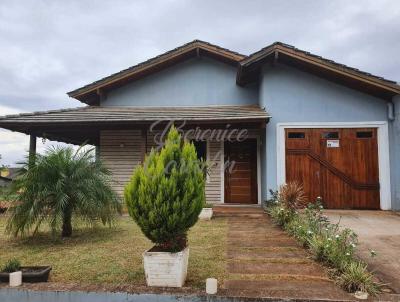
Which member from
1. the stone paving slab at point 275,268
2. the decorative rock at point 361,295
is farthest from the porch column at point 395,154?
the decorative rock at point 361,295

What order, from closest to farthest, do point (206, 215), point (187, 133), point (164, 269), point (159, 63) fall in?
1. point (164, 269)
2. point (206, 215)
3. point (187, 133)
4. point (159, 63)

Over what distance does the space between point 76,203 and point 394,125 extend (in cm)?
892

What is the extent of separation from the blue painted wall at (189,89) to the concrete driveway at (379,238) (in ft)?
16.9

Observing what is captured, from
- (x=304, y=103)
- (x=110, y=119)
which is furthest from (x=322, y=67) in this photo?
(x=110, y=119)

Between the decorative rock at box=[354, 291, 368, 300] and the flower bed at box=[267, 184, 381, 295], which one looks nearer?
the decorative rock at box=[354, 291, 368, 300]

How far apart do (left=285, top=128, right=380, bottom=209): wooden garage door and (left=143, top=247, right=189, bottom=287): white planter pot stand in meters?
6.70

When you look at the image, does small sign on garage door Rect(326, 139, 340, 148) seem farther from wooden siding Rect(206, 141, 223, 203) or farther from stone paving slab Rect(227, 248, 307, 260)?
stone paving slab Rect(227, 248, 307, 260)

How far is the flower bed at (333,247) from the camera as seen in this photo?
142 inches

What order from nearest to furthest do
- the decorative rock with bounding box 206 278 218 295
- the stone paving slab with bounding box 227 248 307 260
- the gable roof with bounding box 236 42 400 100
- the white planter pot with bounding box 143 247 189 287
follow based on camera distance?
the decorative rock with bounding box 206 278 218 295 → the white planter pot with bounding box 143 247 189 287 → the stone paving slab with bounding box 227 248 307 260 → the gable roof with bounding box 236 42 400 100

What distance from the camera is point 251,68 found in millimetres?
10266

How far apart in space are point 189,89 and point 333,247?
333 inches

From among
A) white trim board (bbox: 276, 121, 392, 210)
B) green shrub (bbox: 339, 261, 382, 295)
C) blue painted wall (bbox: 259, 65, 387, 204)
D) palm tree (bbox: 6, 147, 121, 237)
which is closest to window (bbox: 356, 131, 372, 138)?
white trim board (bbox: 276, 121, 392, 210)

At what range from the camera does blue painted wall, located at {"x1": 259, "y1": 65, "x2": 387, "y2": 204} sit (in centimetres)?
972

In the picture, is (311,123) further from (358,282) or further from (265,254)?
(358,282)
